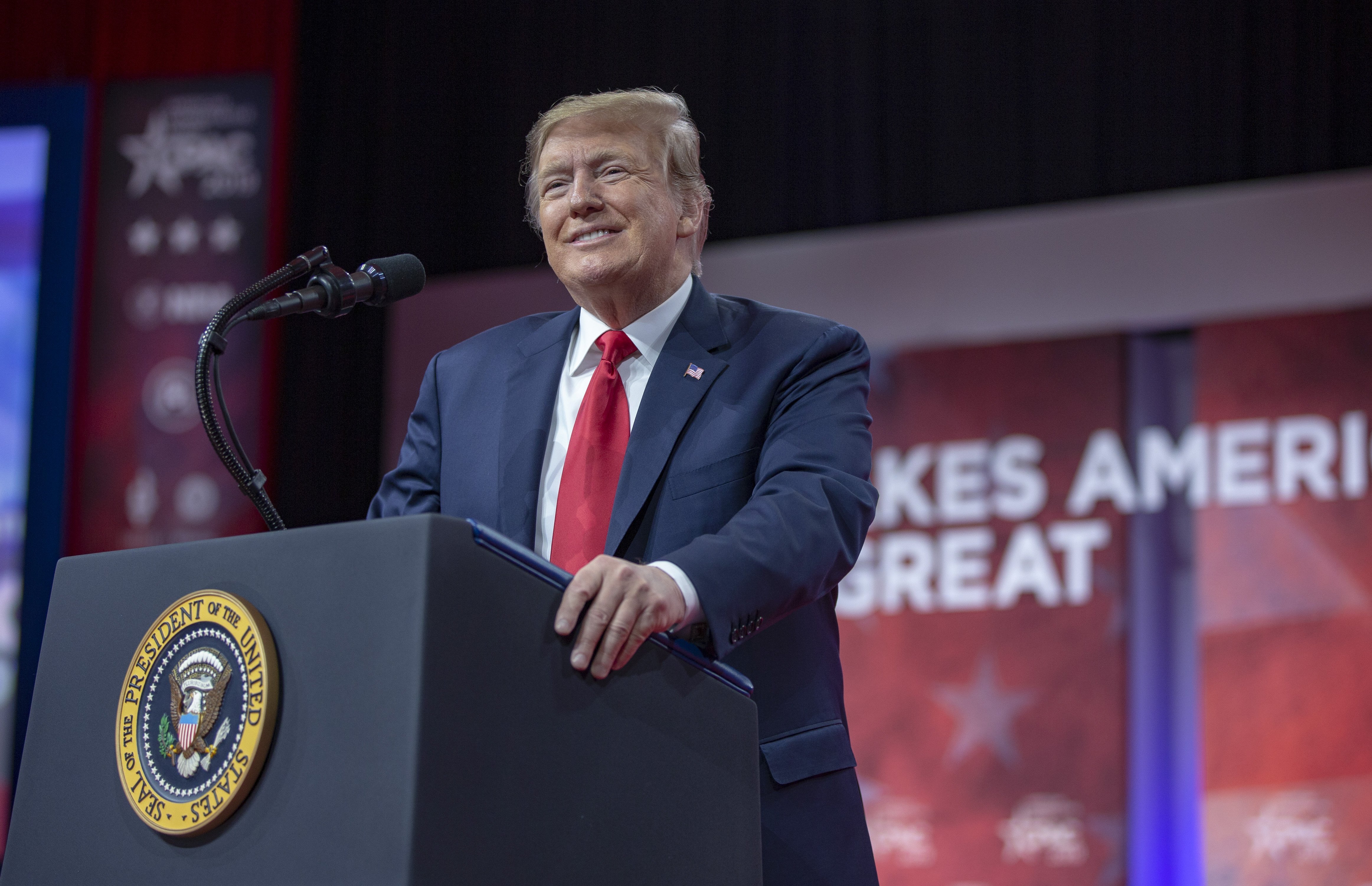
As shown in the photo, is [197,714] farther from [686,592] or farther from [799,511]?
[799,511]

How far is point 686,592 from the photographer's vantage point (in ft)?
3.91

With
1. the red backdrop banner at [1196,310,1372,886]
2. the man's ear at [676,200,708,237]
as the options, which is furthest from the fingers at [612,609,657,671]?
the red backdrop banner at [1196,310,1372,886]

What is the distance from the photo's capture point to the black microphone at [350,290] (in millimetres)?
1364

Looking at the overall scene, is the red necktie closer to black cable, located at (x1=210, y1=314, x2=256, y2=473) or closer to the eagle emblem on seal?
black cable, located at (x1=210, y1=314, x2=256, y2=473)

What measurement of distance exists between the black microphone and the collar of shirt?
0.75ft

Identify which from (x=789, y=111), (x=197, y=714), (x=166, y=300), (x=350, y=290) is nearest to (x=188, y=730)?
(x=197, y=714)

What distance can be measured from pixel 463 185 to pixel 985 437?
2142 mm

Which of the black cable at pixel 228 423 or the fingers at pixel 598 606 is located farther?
the black cable at pixel 228 423

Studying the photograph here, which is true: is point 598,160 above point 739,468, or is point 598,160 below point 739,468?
above

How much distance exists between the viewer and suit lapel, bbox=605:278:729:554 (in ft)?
4.76

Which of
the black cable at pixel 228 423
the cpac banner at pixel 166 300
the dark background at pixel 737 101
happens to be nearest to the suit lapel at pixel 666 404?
the black cable at pixel 228 423

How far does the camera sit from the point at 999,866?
3.78 metres

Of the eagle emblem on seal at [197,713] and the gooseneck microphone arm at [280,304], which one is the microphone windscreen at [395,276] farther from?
the eagle emblem on seal at [197,713]

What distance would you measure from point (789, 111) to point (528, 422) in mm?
3282
